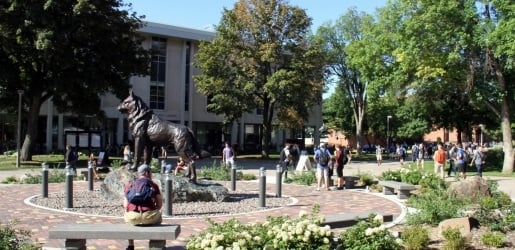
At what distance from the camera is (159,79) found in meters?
59.4

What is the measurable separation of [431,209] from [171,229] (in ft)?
17.9

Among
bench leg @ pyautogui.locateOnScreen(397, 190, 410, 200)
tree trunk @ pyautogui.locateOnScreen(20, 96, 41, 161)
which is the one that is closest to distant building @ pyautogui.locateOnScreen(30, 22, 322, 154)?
tree trunk @ pyautogui.locateOnScreen(20, 96, 41, 161)

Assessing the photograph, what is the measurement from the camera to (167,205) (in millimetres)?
12820

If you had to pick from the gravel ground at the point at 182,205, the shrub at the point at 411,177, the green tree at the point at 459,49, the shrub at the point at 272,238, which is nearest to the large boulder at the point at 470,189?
the gravel ground at the point at 182,205

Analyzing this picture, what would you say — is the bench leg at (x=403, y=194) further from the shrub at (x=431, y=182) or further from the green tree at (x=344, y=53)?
the green tree at (x=344, y=53)

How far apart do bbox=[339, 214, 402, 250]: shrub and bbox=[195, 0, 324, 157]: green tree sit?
122 feet

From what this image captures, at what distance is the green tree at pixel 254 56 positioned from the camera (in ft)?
151

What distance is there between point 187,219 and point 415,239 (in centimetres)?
525

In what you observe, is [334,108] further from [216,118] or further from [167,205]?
[167,205]

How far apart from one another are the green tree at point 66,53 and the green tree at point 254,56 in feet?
30.4

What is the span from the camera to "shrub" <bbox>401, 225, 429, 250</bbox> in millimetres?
8789

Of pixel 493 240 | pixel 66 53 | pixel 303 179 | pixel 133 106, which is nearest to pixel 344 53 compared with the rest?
pixel 66 53

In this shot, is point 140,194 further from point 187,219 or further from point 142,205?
point 187,219

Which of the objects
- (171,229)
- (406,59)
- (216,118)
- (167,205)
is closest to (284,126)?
(216,118)
